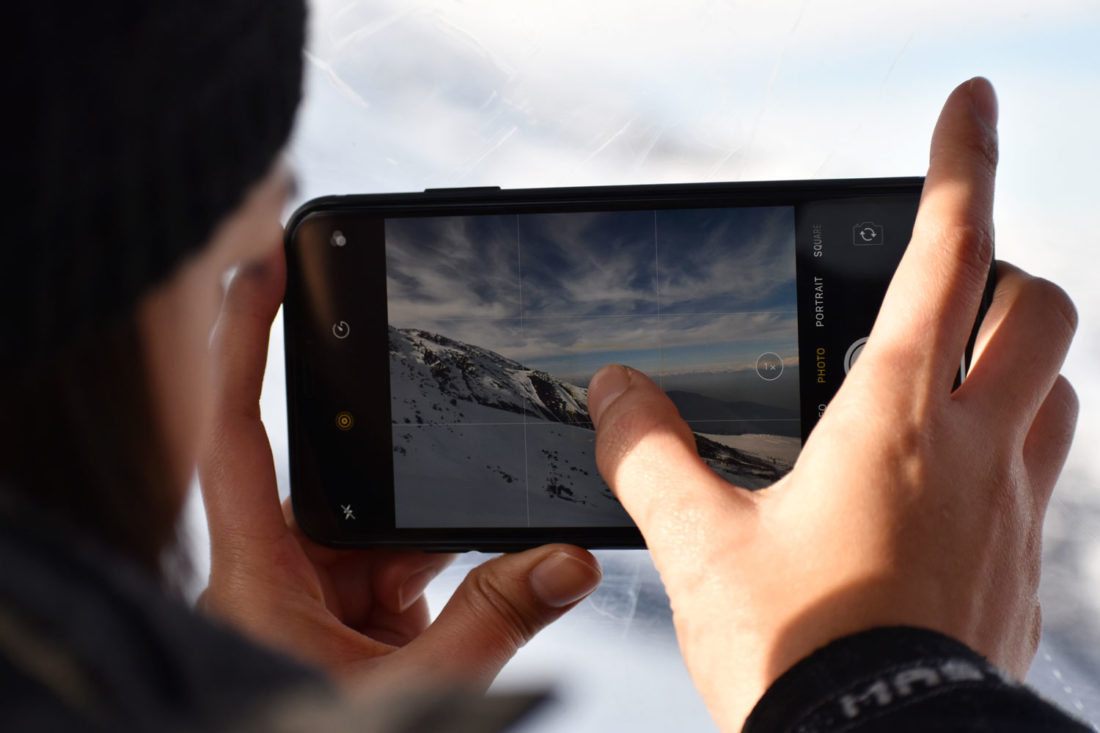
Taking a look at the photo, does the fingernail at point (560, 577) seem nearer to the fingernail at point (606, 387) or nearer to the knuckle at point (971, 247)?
the fingernail at point (606, 387)

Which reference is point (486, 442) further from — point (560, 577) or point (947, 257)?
point (947, 257)

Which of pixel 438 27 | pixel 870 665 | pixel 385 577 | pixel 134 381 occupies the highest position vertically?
pixel 438 27

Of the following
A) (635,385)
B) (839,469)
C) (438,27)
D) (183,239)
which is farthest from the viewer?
(438,27)

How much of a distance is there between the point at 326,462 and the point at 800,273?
0.42 metres

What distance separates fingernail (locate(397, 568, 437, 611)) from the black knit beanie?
0.51 meters

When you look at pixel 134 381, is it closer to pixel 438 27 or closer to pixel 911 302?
pixel 911 302

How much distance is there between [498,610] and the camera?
1.83 ft

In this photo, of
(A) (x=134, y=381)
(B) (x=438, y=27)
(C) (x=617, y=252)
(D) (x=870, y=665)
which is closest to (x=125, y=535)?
(A) (x=134, y=381)

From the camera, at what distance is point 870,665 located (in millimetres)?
325

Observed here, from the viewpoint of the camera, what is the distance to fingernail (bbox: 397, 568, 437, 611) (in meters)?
0.69

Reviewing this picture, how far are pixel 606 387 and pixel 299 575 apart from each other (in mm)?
307

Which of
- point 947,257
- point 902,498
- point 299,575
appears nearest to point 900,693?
point 902,498

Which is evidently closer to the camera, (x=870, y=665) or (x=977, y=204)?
(x=870, y=665)

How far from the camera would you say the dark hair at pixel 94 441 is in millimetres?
232
